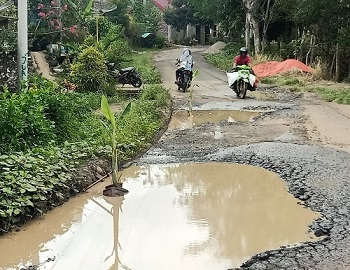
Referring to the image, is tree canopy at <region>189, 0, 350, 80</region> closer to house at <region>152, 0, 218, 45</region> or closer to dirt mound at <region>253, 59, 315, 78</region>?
dirt mound at <region>253, 59, 315, 78</region>

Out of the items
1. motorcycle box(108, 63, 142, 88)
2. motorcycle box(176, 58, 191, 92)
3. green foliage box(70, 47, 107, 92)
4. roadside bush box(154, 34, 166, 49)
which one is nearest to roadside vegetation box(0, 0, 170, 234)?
green foliage box(70, 47, 107, 92)

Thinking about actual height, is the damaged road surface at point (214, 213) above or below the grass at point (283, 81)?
below

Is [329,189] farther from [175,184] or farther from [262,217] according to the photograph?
[175,184]

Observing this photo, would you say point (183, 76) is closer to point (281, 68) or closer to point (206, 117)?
point (206, 117)

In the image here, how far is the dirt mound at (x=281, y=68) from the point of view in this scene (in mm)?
22089

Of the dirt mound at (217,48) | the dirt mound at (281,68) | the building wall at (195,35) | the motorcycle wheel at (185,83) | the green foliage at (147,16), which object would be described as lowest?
the motorcycle wheel at (185,83)

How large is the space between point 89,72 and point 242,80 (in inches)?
172

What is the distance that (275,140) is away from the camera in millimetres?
9359

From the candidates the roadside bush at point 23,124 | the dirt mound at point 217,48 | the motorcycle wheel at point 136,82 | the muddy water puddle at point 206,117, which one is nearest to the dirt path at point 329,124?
the muddy water puddle at point 206,117

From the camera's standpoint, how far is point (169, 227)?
5457 mm

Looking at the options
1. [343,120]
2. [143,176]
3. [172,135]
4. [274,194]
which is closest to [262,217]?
[274,194]

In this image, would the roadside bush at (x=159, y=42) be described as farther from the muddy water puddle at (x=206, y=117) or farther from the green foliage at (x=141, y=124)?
the muddy water puddle at (x=206, y=117)

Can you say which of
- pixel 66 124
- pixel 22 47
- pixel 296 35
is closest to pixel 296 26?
pixel 296 35

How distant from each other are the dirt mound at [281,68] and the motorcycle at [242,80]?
22.1 ft
